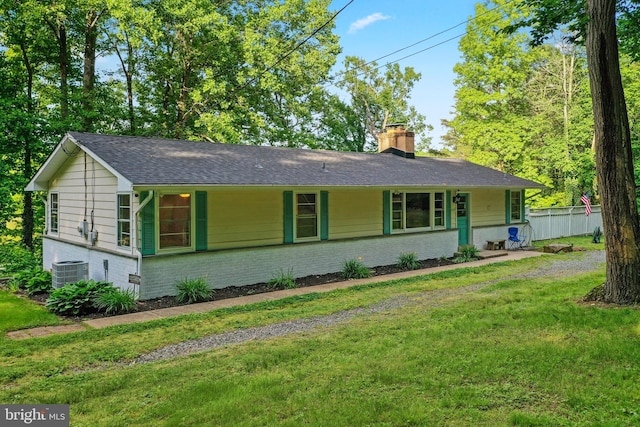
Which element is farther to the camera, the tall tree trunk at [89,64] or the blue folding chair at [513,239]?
the tall tree trunk at [89,64]

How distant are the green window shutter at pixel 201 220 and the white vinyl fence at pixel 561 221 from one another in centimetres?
1399

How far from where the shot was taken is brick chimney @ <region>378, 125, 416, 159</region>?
17.6 metres

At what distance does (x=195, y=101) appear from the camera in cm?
1989

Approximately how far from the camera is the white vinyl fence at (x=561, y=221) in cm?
1877

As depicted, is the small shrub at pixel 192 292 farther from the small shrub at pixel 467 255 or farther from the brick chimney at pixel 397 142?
the brick chimney at pixel 397 142

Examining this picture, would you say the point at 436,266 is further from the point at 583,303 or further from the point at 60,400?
the point at 60,400

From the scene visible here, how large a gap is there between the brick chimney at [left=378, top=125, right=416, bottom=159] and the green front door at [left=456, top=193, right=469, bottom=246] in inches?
118

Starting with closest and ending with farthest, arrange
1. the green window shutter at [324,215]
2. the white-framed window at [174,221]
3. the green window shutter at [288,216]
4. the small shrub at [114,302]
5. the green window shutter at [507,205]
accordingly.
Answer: the small shrub at [114,302] < the white-framed window at [174,221] < the green window shutter at [288,216] < the green window shutter at [324,215] < the green window shutter at [507,205]

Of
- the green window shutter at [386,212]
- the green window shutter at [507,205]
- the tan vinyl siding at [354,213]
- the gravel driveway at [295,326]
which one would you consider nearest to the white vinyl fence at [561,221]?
the green window shutter at [507,205]

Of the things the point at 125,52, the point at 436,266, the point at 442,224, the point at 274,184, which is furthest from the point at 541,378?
the point at 125,52

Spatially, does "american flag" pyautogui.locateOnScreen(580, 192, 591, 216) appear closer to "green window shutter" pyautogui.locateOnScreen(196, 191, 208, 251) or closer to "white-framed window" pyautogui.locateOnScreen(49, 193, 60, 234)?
"green window shutter" pyautogui.locateOnScreen(196, 191, 208, 251)

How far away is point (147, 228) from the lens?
8594mm

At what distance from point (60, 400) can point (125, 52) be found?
801 inches

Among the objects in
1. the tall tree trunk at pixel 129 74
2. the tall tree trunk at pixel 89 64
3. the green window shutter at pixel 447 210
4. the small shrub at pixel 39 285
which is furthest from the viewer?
the tall tree trunk at pixel 129 74
